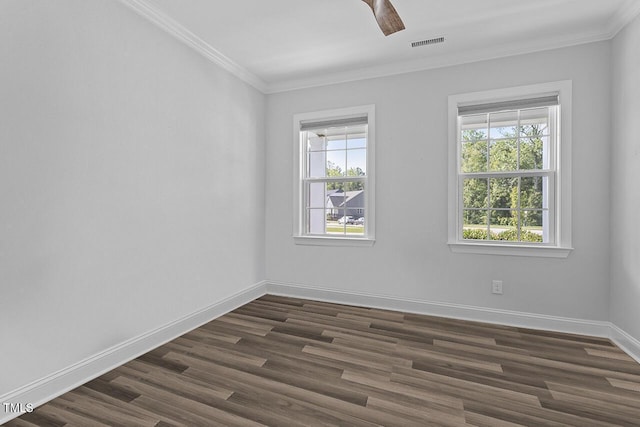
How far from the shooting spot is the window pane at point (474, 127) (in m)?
3.25

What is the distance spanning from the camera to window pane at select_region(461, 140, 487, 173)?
324 cm

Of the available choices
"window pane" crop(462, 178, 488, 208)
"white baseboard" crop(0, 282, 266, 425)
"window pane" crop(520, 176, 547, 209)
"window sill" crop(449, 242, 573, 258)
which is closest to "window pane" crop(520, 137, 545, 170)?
"window pane" crop(520, 176, 547, 209)

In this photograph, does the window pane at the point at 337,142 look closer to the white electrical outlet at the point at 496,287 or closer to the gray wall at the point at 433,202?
the gray wall at the point at 433,202

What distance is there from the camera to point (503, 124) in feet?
10.4

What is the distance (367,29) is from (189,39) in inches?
61.7

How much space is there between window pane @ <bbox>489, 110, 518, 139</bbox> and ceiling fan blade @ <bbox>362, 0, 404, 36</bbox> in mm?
1885

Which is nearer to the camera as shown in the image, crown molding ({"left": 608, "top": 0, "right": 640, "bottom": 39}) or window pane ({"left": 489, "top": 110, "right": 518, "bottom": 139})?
crown molding ({"left": 608, "top": 0, "right": 640, "bottom": 39})

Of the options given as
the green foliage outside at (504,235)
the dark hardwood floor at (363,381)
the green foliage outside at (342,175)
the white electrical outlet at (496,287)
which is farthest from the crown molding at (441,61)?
the dark hardwood floor at (363,381)

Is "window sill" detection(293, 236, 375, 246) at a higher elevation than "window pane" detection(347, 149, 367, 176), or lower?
lower

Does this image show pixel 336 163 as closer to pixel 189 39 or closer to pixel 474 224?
pixel 474 224

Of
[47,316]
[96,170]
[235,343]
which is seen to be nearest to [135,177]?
[96,170]

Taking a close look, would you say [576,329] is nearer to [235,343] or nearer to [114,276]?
[235,343]

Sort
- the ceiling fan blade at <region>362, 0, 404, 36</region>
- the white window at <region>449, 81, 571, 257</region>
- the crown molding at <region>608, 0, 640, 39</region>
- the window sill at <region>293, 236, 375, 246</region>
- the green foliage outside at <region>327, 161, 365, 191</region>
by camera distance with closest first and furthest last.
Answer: the ceiling fan blade at <region>362, 0, 404, 36</region> < the crown molding at <region>608, 0, 640, 39</region> < the white window at <region>449, 81, 571, 257</region> < the window sill at <region>293, 236, 375, 246</region> < the green foliage outside at <region>327, 161, 365, 191</region>

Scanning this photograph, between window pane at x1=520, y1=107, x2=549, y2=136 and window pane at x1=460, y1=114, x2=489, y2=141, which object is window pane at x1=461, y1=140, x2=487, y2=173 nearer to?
window pane at x1=460, y1=114, x2=489, y2=141
